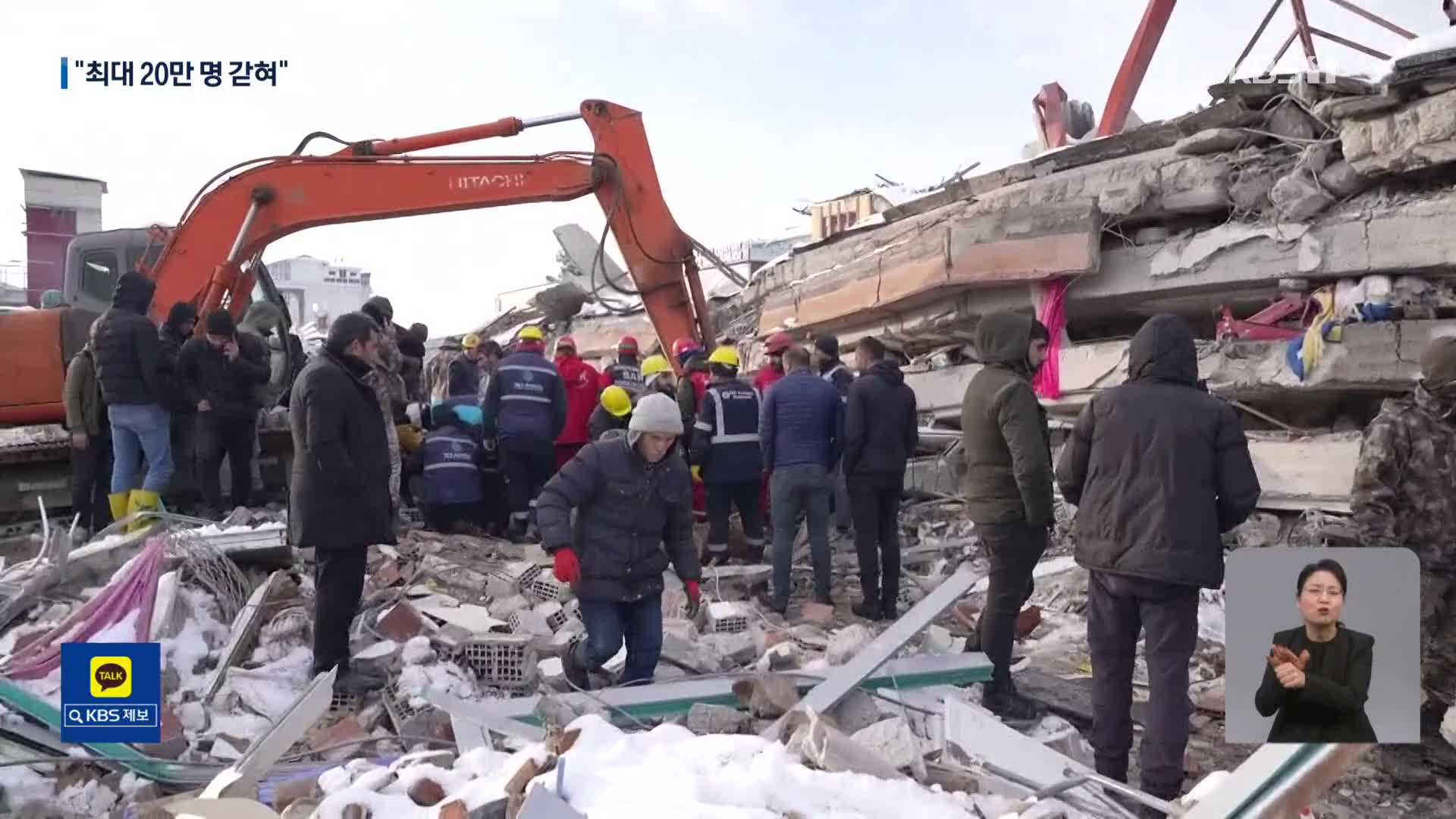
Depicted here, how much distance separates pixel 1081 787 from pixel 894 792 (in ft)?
2.20

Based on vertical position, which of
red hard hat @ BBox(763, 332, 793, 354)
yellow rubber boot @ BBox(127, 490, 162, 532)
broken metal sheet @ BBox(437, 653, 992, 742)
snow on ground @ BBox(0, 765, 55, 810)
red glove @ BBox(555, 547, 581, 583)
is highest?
red hard hat @ BBox(763, 332, 793, 354)

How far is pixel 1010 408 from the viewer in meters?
4.71

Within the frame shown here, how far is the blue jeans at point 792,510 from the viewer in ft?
21.9

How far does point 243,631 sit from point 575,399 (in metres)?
3.43

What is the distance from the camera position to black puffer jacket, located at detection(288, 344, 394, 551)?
4656 millimetres

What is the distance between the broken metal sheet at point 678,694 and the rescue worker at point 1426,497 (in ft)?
5.55

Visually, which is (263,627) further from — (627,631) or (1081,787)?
(1081,787)

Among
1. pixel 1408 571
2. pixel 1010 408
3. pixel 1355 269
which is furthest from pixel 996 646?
pixel 1355 269

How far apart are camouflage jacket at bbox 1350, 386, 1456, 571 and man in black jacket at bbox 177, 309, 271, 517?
6624mm

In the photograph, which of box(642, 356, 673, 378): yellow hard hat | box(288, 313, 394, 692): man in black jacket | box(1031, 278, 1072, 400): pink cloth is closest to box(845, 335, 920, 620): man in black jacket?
box(642, 356, 673, 378): yellow hard hat

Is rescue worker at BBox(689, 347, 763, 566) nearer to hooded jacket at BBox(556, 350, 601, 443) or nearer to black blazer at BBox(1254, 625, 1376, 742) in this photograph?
hooded jacket at BBox(556, 350, 601, 443)

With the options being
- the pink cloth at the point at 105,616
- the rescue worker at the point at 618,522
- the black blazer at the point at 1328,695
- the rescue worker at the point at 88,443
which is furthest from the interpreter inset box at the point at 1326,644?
the rescue worker at the point at 88,443

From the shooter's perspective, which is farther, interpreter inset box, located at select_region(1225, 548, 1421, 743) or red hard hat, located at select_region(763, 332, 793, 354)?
red hard hat, located at select_region(763, 332, 793, 354)

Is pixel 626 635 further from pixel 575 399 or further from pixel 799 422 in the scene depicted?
pixel 575 399
